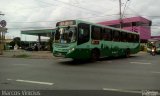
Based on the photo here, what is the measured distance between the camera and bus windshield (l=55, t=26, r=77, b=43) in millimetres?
19266

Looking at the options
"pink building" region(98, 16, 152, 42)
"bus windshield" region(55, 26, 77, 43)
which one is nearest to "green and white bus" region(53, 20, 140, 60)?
"bus windshield" region(55, 26, 77, 43)

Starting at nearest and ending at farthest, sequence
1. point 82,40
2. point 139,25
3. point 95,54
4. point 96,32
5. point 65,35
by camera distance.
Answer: point 65,35
point 82,40
point 96,32
point 95,54
point 139,25

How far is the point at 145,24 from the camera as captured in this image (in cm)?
8331

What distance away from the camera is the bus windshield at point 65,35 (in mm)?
19266

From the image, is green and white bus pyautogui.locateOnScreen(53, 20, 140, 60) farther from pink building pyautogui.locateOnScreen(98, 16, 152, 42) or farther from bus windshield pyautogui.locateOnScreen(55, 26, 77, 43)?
pink building pyautogui.locateOnScreen(98, 16, 152, 42)

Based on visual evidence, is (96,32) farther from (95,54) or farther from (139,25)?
(139,25)

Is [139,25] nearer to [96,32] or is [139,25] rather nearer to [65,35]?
[96,32]

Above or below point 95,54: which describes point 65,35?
above

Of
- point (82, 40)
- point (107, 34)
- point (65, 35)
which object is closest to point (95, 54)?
point (107, 34)

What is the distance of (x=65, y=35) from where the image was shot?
19688mm

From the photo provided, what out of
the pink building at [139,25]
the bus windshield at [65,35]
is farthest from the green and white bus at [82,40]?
the pink building at [139,25]

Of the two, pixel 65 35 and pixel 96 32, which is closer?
pixel 65 35

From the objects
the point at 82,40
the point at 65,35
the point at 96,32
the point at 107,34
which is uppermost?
the point at 96,32

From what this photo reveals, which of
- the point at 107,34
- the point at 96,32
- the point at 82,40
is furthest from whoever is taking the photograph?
the point at 107,34
